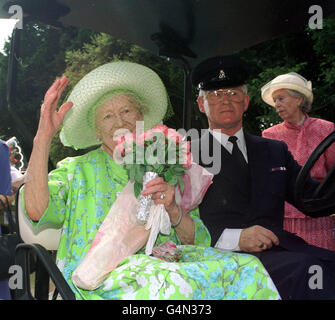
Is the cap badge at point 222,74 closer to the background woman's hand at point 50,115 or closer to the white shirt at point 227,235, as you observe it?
the white shirt at point 227,235

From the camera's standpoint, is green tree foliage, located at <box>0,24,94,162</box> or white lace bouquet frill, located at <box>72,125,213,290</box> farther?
green tree foliage, located at <box>0,24,94,162</box>

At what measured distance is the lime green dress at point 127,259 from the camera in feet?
4.91

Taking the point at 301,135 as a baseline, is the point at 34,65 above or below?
above

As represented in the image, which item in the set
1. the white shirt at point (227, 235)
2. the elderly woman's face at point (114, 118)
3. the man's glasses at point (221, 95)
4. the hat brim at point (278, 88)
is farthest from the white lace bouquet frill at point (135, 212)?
the hat brim at point (278, 88)

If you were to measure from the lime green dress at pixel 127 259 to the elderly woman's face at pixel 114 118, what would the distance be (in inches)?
3.9

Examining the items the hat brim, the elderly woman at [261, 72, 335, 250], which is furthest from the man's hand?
the hat brim

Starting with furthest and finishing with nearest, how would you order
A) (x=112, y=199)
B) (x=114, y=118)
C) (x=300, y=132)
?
(x=300, y=132), (x=114, y=118), (x=112, y=199)

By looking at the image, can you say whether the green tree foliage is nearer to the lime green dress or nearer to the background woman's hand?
the background woman's hand

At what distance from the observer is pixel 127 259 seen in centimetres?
161

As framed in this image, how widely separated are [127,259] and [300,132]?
147cm

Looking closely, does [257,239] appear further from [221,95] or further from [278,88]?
[278,88]

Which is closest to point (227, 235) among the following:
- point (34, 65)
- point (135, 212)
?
point (135, 212)

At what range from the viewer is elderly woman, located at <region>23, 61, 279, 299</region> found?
153 centimetres
